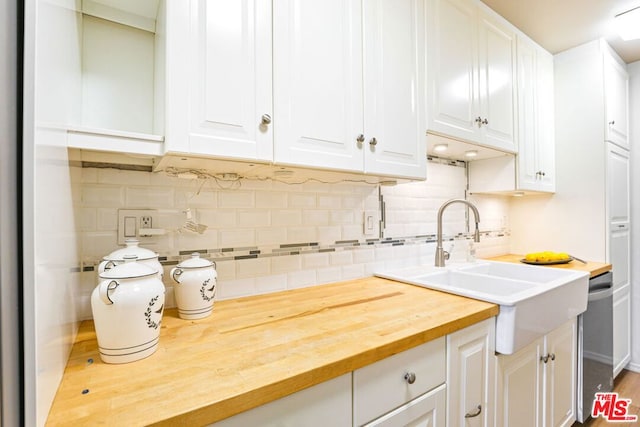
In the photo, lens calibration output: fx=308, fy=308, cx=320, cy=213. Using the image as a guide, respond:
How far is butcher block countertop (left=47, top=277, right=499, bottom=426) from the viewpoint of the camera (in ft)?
1.79

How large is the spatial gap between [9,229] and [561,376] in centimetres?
213

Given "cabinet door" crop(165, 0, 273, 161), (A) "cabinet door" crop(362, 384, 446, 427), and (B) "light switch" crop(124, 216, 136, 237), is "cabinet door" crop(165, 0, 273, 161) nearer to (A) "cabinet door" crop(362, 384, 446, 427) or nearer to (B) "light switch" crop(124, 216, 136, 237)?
(B) "light switch" crop(124, 216, 136, 237)

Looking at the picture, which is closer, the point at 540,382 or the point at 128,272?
the point at 128,272

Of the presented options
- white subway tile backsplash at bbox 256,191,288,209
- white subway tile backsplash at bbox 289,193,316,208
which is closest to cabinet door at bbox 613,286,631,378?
white subway tile backsplash at bbox 289,193,316,208

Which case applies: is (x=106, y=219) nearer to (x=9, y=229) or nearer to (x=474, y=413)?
(x=9, y=229)

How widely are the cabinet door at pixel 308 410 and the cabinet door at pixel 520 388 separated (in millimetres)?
738

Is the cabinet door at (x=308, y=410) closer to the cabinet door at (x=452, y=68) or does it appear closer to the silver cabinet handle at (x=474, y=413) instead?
the silver cabinet handle at (x=474, y=413)

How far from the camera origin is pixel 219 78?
889 mm

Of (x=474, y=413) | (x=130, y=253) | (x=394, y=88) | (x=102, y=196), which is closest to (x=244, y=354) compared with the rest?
(x=130, y=253)

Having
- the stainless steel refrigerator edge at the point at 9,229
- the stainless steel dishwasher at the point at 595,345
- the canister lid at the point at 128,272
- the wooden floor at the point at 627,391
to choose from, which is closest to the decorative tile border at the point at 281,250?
the canister lid at the point at 128,272

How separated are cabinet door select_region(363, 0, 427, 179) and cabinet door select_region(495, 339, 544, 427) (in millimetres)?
834

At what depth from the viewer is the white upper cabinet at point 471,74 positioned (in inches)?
58.2

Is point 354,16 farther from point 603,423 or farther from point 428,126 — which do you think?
point 603,423

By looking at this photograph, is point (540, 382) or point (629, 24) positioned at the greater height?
point (629, 24)
